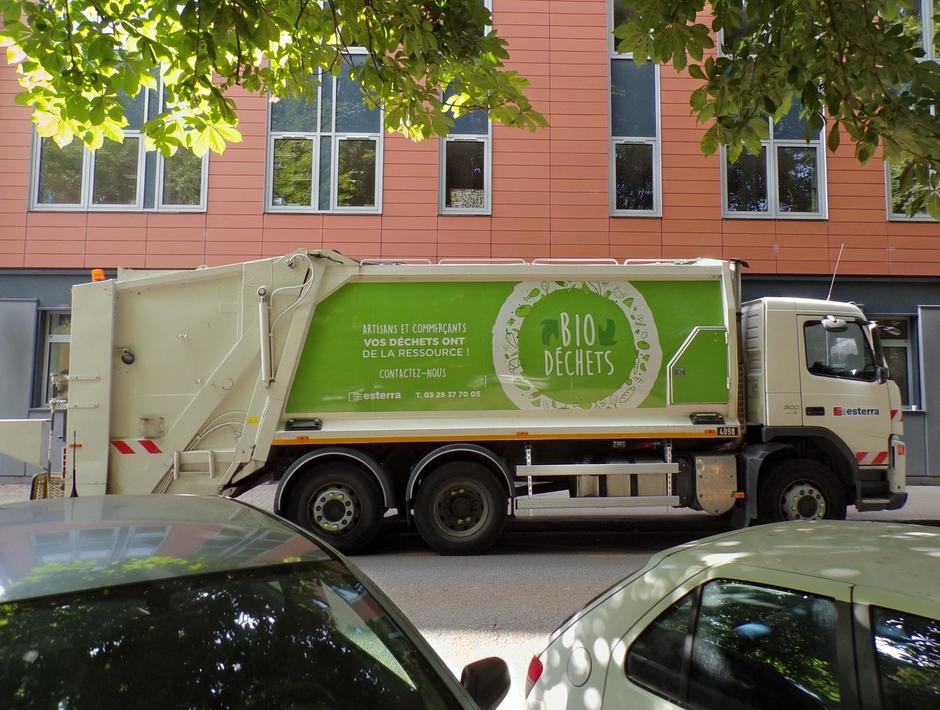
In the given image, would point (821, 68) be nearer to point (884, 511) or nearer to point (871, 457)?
point (871, 457)

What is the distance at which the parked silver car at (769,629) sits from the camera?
1.75m

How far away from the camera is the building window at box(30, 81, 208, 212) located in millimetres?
13609

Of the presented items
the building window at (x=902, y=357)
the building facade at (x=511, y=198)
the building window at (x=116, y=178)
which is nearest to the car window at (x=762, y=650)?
the building facade at (x=511, y=198)

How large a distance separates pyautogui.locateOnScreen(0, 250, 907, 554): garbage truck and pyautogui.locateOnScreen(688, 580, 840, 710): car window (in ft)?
18.5

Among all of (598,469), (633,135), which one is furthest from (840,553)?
(633,135)

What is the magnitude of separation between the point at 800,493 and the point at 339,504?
5223 mm

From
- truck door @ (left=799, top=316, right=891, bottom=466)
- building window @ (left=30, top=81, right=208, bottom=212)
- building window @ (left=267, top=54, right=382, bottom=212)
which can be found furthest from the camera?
building window @ (left=267, top=54, right=382, bottom=212)

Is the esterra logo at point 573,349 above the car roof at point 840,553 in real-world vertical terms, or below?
above

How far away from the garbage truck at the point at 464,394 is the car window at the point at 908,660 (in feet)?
19.7

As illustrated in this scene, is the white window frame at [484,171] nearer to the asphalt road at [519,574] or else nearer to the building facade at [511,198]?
the building facade at [511,198]

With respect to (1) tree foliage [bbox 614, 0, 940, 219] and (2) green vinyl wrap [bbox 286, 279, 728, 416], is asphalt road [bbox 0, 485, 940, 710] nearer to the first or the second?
(2) green vinyl wrap [bbox 286, 279, 728, 416]

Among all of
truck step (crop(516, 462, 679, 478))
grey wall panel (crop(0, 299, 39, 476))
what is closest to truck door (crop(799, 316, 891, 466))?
truck step (crop(516, 462, 679, 478))

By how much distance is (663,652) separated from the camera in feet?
7.18

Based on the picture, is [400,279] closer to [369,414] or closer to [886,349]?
[369,414]
